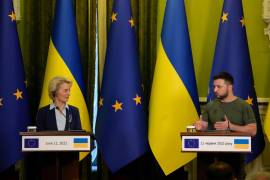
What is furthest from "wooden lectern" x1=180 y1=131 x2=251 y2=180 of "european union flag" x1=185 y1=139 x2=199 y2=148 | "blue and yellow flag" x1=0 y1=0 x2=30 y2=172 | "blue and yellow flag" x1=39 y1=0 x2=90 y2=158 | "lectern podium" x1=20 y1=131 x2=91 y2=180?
"blue and yellow flag" x1=0 y1=0 x2=30 y2=172

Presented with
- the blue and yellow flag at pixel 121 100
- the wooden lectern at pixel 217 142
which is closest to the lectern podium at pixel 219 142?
the wooden lectern at pixel 217 142

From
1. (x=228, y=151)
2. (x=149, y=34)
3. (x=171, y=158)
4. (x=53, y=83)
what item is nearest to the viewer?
(x=228, y=151)

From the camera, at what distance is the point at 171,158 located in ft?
17.5

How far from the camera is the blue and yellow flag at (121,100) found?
5414mm

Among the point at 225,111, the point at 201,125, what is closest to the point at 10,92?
the point at 201,125

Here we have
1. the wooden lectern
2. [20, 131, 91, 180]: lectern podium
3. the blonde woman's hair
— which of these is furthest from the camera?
the blonde woman's hair

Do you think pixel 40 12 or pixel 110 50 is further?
pixel 40 12

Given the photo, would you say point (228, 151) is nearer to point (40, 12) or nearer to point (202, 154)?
point (202, 154)

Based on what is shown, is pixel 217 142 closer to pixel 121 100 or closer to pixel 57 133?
pixel 57 133

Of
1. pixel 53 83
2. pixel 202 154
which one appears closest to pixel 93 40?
pixel 53 83

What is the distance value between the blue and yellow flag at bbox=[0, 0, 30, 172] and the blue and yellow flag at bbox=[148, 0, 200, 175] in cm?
126

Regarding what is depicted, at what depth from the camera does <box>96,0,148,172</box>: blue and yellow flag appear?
5414mm

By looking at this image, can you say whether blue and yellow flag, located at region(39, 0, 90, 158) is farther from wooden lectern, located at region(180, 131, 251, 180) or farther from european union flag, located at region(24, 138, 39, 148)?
wooden lectern, located at region(180, 131, 251, 180)

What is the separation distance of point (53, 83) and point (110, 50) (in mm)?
943
